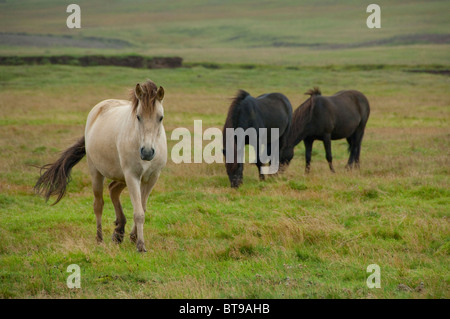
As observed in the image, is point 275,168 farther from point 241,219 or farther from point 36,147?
point 36,147

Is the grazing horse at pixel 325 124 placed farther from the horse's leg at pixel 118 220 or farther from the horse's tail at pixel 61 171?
the horse's leg at pixel 118 220

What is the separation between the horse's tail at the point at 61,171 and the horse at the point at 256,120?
134 inches

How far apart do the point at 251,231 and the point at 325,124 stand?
22.4 feet

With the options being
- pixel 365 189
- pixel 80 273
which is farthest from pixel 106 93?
pixel 80 273

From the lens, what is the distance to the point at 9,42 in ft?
270

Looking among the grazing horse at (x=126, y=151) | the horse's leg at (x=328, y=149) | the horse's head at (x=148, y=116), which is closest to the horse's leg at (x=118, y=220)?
the grazing horse at (x=126, y=151)

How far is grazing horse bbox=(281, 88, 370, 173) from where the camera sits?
43.8 ft

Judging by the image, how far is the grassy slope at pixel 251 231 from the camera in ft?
17.8

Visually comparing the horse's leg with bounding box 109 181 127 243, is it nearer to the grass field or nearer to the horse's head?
the grass field

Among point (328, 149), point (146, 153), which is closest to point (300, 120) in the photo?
point (328, 149)

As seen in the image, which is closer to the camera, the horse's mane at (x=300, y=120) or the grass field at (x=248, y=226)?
the grass field at (x=248, y=226)

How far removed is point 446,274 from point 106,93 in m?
31.8

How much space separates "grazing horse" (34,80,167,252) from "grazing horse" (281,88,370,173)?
6.19m

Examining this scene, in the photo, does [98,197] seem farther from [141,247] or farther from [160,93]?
[160,93]
